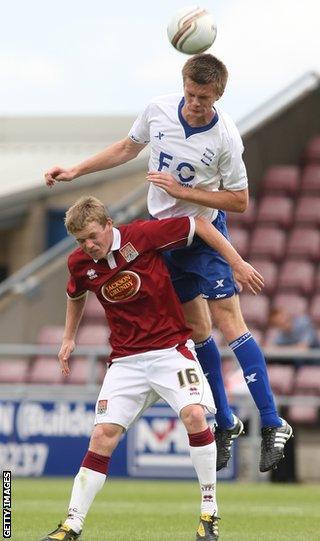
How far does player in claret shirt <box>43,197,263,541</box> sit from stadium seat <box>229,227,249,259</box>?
1174cm

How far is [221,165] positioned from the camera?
8.12 meters

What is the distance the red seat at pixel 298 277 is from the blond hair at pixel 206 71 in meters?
11.2

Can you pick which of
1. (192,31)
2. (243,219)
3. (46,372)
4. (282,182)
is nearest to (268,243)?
(243,219)

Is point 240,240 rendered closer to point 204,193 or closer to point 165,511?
point 165,511

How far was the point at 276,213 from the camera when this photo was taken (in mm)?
20156

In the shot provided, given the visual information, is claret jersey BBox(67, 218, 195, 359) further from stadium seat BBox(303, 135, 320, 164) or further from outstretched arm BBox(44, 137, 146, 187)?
stadium seat BBox(303, 135, 320, 164)

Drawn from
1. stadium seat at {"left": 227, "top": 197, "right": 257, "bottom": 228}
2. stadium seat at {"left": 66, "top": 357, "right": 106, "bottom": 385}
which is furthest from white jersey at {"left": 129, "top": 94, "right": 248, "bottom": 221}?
stadium seat at {"left": 227, "top": 197, "right": 257, "bottom": 228}

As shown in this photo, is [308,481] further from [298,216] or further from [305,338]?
[298,216]

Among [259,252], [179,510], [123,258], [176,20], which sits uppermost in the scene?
[259,252]

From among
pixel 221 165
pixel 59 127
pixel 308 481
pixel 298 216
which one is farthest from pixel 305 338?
pixel 59 127

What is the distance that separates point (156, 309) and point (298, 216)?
12541 mm

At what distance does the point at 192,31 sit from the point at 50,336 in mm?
10771

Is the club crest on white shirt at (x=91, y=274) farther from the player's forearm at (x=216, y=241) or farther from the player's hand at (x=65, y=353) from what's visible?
the player's forearm at (x=216, y=241)

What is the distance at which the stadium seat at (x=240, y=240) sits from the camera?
19672 millimetres
